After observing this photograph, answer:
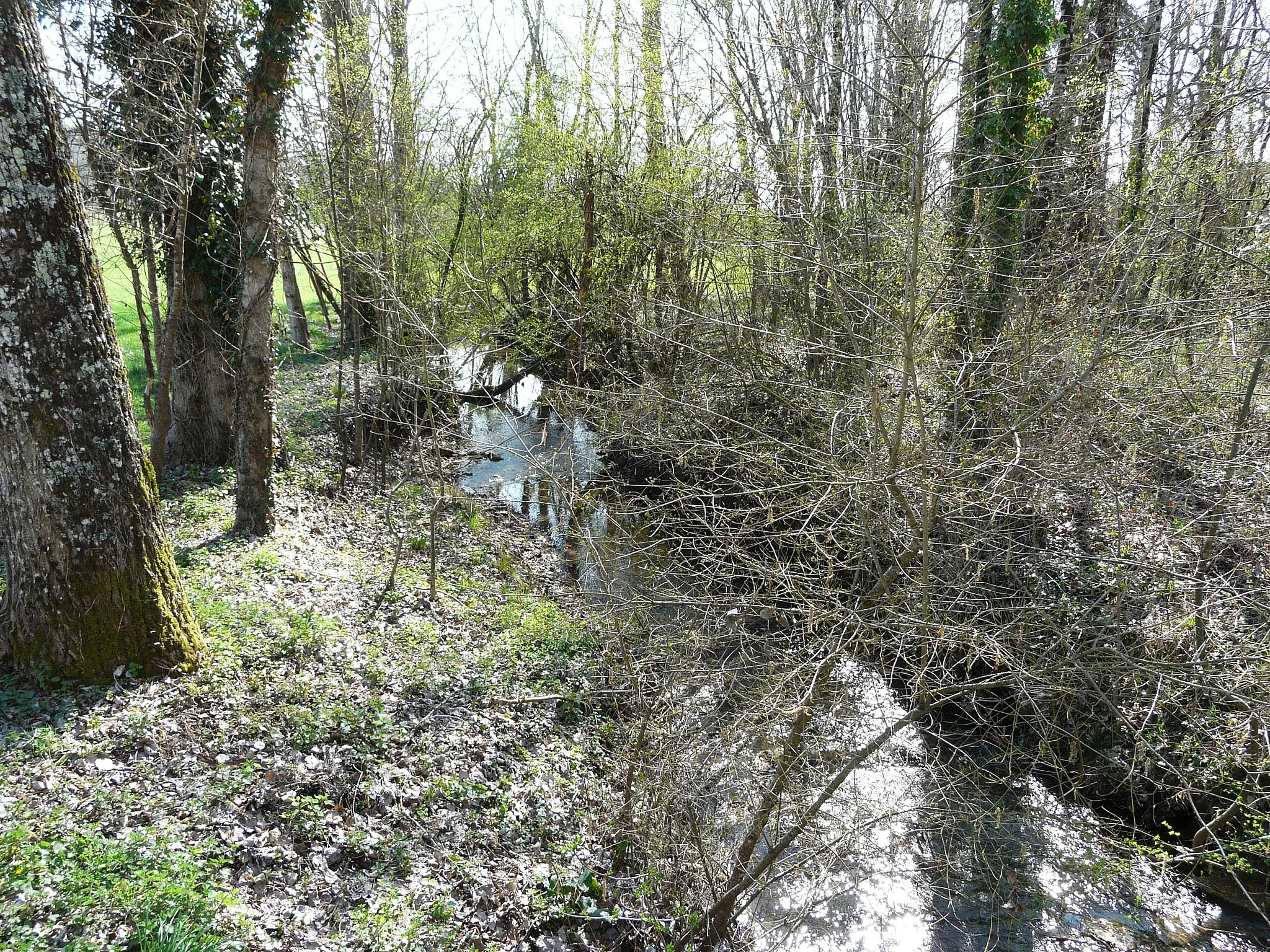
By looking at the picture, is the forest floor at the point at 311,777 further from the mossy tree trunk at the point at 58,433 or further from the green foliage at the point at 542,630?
the mossy tree trunk at the point at 58,433

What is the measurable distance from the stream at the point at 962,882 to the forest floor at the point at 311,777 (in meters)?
1.56

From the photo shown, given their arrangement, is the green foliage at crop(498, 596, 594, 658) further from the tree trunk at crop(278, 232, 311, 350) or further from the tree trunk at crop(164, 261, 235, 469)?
the tree trunk at crop(278, 232, 311, 350)

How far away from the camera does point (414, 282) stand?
40.7 feet

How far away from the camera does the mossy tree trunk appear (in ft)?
14.2

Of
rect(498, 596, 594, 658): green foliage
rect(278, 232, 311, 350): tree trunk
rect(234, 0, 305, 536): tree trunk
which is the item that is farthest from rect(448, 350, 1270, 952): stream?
rect(278, 232, 311, 350): tree trunk

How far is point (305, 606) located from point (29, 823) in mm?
3487

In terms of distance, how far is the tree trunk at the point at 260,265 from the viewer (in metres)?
7.84

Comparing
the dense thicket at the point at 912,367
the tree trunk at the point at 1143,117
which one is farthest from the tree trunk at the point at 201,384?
the tree trunk at the point at 1143,117

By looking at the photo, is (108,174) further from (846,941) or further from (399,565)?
(846,941)

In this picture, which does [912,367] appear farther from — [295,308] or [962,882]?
[295,308]

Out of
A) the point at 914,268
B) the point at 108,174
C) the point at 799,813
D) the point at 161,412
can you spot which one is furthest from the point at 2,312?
the point at 799,813

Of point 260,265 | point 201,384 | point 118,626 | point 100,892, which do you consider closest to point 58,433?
point 118,626

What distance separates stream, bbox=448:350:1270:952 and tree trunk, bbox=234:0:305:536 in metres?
3.71

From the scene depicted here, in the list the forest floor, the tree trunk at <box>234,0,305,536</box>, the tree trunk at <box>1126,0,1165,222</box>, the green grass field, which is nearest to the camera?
the forest floor
